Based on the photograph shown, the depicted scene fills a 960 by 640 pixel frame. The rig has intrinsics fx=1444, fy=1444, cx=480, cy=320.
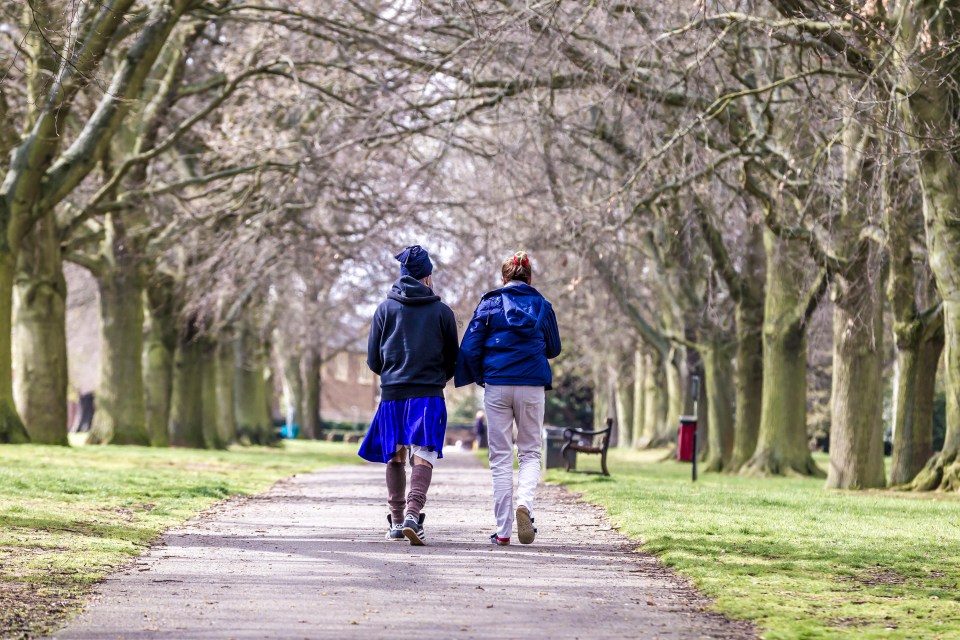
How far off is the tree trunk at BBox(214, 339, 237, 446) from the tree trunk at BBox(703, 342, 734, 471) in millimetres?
13166

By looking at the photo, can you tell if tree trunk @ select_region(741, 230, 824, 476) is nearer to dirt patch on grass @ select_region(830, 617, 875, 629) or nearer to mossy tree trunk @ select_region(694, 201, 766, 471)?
mossy tree trunk @ select_region(694, 201, 766, 471)

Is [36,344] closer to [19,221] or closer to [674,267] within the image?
[19,221]

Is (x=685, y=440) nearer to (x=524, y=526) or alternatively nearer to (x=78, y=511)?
(x=78, y=511)

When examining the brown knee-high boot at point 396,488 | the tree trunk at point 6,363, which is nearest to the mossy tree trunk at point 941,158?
the brown knee-high boot at point 396,488

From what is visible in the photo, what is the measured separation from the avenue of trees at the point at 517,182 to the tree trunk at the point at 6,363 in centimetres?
4

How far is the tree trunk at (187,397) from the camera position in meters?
33.4

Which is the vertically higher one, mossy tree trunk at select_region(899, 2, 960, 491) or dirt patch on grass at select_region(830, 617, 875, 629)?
mossy tree trunk at select_region(899, 2, 960, 491)

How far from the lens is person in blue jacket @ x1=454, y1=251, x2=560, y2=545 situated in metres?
9.98

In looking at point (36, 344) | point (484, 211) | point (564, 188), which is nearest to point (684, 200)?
point (564, 188)

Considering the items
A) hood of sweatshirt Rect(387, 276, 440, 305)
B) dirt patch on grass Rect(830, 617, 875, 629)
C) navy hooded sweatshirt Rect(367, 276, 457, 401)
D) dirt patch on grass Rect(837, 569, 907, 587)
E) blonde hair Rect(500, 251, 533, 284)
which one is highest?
blonde hair Rect(500, 251, 533, 284)

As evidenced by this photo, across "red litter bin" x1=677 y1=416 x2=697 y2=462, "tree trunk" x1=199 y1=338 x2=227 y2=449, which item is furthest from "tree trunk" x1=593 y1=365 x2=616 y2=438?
"red litter bin" x1=677 y1=416 x2=697 y2=462

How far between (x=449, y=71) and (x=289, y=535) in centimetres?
969

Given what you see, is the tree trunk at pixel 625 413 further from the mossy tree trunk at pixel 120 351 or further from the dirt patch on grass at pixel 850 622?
the dirt patch on grass at pixel 850 622

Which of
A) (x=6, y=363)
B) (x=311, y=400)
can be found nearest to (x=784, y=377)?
(x=6, y=363)
